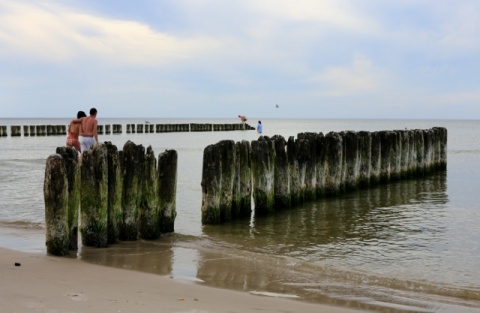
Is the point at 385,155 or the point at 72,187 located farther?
the point at 385,155

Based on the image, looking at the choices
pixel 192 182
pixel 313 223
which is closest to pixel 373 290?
pixel 313 223

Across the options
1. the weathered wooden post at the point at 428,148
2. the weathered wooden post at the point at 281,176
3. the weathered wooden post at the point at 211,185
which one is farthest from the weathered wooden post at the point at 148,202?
the weathered wooden post at the point at 428,148

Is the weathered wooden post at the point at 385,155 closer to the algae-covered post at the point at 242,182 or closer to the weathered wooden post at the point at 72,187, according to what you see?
the algae-covered post at the point at 242,182

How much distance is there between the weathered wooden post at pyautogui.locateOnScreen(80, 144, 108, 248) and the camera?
8.88 meters

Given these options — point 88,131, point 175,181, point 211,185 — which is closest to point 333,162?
point 211,185

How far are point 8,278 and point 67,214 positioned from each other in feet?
6.67

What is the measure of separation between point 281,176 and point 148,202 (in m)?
4.61

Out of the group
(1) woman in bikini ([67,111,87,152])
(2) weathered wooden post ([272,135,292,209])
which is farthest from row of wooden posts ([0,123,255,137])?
(2) weathered wooden post ([272,135,292,209])

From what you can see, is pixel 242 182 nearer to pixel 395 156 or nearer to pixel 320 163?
pixel 320 163

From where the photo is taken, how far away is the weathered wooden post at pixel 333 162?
15.8 metres

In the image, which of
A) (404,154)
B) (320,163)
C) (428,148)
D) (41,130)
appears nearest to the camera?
(320,163)

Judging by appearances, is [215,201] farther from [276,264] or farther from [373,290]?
[373,290]

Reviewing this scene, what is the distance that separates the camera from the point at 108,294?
19.9 feet

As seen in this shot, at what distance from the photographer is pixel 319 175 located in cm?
1559
